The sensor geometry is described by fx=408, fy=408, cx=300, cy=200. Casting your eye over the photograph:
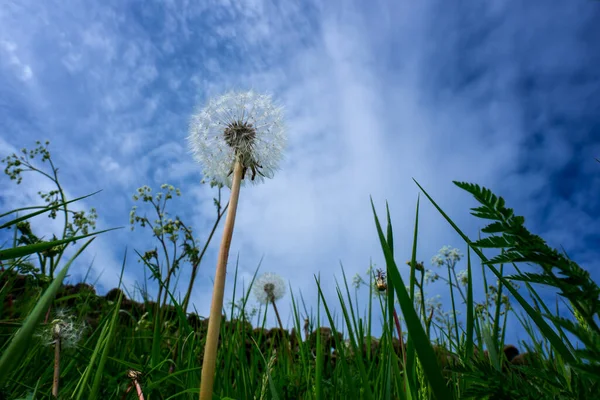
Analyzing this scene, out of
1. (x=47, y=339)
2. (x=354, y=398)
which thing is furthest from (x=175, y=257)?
(x=354, y=398)

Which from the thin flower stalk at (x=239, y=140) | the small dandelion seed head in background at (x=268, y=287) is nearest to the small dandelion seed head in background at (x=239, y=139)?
the thin flower stalk at (x=239, y=140)

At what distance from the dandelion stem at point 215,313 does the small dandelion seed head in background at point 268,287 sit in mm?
5627

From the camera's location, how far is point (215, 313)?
1.29 meters

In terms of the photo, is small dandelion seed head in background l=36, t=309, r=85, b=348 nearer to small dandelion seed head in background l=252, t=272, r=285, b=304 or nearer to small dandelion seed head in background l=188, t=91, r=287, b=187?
small dandelion seed head in background l=188, t=91, r=287, b=187

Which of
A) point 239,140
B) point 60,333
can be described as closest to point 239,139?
point 239,140

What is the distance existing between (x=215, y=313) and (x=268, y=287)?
5.78 meters

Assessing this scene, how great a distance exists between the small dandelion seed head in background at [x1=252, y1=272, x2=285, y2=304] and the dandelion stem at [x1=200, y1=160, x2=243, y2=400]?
5.63 meters

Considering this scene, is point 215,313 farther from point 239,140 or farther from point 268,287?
point 268,287

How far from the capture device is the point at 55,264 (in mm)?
3174

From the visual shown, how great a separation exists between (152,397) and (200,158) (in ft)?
4.42

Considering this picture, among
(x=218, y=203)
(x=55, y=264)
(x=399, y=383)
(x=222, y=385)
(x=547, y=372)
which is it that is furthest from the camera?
(x=218, y=203)

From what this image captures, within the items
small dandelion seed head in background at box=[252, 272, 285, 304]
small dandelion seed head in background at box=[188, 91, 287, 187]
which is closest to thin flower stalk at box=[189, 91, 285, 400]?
small dandelion seed head in background at box=[188, 91, 287, 187]

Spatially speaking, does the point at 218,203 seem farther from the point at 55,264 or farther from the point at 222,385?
the point at 222,385

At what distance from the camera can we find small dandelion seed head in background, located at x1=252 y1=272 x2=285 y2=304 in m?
6.94
